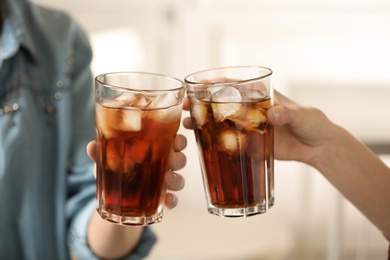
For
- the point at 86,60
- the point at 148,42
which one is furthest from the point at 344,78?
the point at 86,60

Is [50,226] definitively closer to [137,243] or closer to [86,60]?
[137,243]

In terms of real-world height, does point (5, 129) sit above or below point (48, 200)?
above

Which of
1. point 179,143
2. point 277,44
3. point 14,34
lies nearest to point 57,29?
point 14,34

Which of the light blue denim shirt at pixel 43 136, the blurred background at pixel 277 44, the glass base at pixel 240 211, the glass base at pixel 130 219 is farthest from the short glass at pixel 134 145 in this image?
the blurred background at pixel 277 44

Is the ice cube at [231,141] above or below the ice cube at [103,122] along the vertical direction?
→ below

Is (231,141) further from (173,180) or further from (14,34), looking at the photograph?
(14,34)

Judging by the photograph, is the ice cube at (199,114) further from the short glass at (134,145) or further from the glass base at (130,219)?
the glass base at (130,219)

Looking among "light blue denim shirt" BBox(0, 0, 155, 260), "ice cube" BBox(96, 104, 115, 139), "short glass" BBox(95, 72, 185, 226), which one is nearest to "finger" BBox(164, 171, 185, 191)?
"short glass" BBox(95, 72, 185, 226)
